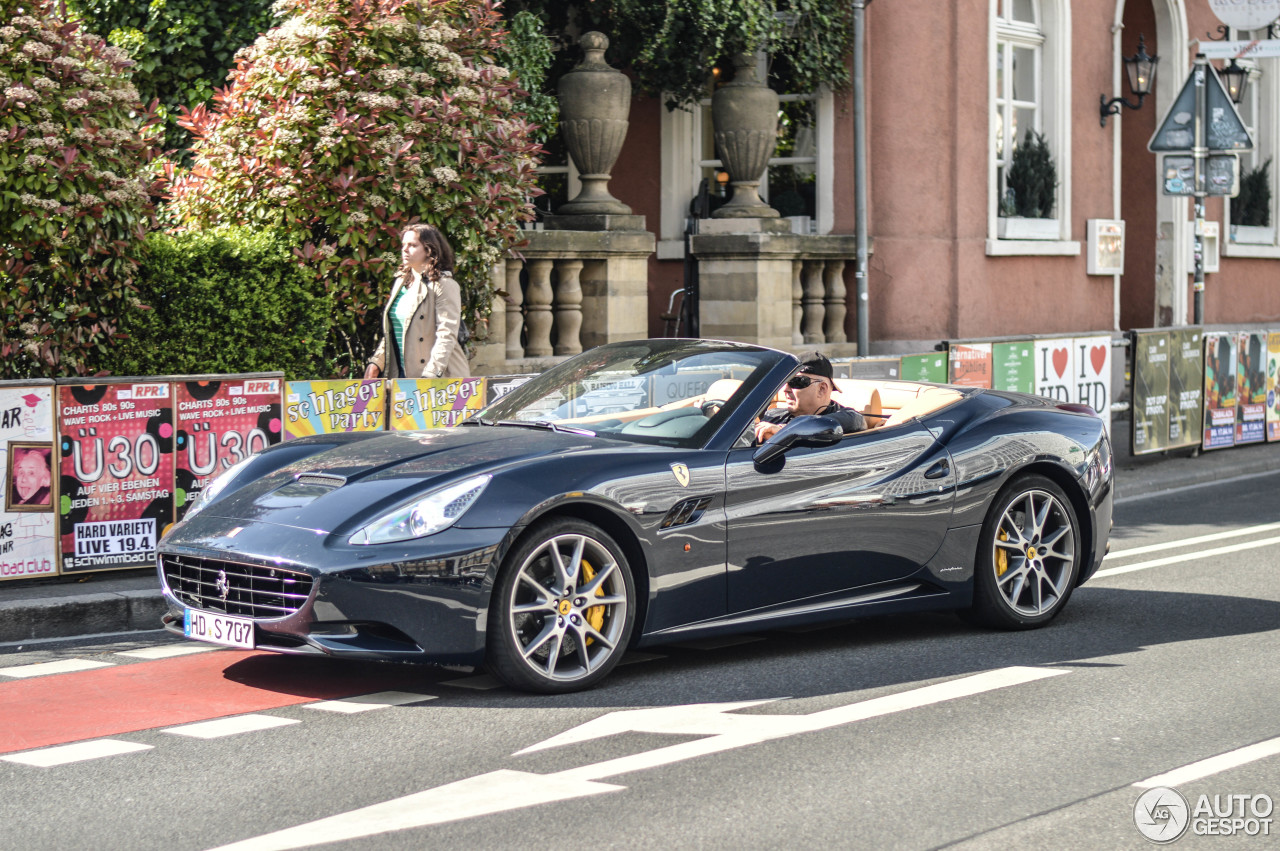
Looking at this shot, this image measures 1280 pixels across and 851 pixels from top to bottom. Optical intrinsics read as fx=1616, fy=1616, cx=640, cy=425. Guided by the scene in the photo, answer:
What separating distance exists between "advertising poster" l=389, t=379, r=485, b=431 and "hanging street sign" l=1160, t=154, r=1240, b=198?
9358 mm

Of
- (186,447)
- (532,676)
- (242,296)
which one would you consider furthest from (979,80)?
(532,676)

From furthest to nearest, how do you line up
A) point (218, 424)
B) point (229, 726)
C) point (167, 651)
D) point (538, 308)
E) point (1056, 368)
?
point (1056, 368) → point (538, 308) → point (218, 424) → point (167, 651) → point (229, 726)

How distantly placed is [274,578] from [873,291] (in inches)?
486

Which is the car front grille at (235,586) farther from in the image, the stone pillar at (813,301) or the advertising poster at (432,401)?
the stone pillar at (813,301)

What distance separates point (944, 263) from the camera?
17453 millimetres

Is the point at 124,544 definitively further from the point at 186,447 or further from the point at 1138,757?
the point at 1138,757

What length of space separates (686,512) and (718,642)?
1.20m

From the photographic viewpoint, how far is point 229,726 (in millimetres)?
5645

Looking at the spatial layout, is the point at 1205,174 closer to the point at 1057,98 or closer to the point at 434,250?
the point at 1057,98

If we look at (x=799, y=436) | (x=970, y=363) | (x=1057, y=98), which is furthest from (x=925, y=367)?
(x=1057, y=98)

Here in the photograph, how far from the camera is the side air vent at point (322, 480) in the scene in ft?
19.8

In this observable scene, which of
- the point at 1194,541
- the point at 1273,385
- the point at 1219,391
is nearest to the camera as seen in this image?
the point at 1194,541

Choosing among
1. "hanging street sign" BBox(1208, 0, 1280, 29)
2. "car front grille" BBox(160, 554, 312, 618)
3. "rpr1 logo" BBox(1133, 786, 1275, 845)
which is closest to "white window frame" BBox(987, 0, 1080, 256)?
"hanging street sign" BBox(1208, 0, 1280, 29)

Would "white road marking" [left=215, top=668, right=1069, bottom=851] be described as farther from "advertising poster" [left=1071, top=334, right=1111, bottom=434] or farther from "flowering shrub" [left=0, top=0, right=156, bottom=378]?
"advertising poster" [left=1071, top=334, right=1111, bottom=434]
